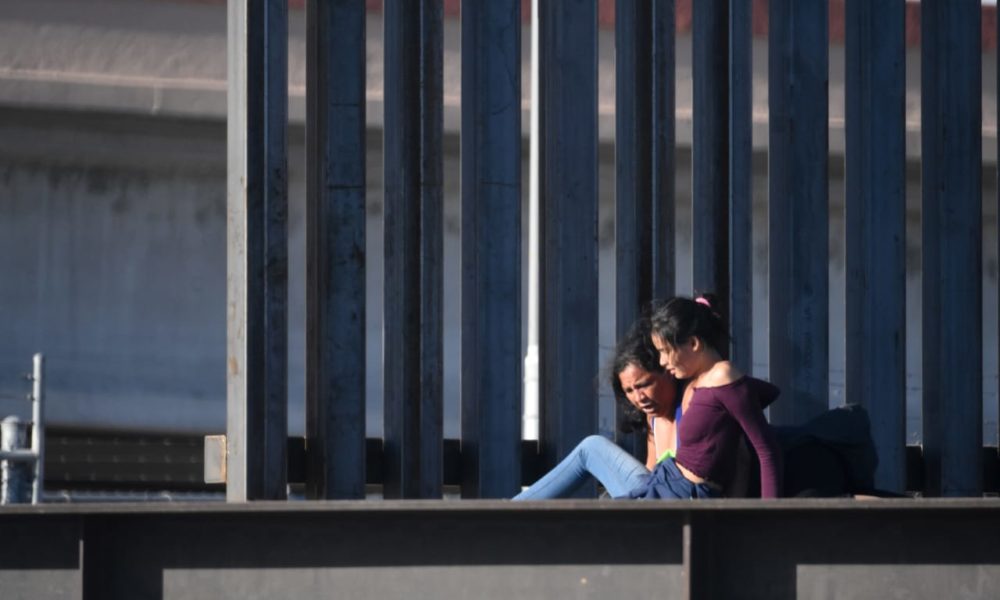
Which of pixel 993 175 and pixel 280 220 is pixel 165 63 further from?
pixel 280 220

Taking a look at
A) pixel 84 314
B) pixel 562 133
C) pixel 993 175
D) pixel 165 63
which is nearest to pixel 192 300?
pixel 84 314

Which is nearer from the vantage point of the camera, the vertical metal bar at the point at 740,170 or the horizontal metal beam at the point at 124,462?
the vertical metal bar at the point at 740,170

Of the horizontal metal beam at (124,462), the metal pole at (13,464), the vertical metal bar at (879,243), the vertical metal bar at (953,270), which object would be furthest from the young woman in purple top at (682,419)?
the horizontal metal beam at (124,462)

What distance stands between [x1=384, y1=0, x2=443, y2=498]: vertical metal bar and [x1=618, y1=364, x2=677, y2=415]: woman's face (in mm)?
1130

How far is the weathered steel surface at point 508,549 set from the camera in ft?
16.9

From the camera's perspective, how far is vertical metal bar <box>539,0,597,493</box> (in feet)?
27.2

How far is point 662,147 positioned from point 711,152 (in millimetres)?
284

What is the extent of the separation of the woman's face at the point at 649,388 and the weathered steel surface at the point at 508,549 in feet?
6.81

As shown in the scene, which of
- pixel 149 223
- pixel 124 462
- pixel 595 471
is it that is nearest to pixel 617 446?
pixel 595 471

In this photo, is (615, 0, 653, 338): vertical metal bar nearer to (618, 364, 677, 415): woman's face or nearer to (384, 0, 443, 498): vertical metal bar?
(384, 0, 443, 498): vertical metal bar

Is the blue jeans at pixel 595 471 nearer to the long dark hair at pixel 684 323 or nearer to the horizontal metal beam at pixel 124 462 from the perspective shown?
the long dark hair at pixel 684 323

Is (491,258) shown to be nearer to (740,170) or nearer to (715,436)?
(740,170)

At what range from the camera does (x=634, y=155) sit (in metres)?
8.55

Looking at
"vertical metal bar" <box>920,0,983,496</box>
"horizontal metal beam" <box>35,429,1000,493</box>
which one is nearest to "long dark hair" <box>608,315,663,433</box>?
"vertical metal bar" <box>920,0,983,496</box>
